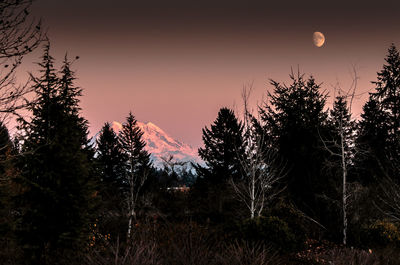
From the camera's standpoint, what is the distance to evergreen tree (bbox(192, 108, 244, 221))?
1001 inches

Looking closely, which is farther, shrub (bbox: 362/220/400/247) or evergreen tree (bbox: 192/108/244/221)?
evergreen tree (bbox: 192/108/244/221)

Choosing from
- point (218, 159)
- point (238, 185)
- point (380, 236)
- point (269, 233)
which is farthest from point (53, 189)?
point (218, 159)

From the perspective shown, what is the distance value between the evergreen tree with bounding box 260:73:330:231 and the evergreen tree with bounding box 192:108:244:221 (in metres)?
6.50

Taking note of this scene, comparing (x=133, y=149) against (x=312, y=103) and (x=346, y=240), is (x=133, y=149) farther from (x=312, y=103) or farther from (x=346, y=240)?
(x=346, y=240)

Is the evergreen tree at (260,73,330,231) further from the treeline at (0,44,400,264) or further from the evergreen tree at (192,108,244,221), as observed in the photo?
the evergreen tree at (192,108,244,221)

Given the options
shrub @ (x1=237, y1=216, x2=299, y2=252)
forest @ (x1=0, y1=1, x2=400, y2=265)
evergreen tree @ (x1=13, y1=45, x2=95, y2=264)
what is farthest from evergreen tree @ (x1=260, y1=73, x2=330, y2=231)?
evergreen tree @ (x1=13, y1=45, x2=95, y2=264)

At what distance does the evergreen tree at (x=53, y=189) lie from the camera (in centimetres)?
1040

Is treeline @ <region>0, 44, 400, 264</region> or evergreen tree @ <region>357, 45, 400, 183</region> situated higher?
evergreen tree @ <region>357, 45, 400, 183</region>

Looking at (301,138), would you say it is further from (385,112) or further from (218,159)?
(385,112)

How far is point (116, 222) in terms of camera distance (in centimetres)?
1981

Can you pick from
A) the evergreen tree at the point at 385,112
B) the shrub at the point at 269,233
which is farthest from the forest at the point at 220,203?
the evergreen tree at the point at 385,112

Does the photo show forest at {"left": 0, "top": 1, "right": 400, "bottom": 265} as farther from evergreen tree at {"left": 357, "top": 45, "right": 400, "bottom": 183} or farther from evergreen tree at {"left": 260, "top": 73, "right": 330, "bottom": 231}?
evergreen tree at {"left": 357, "top": 45, "right": 400, "bottom": 183}

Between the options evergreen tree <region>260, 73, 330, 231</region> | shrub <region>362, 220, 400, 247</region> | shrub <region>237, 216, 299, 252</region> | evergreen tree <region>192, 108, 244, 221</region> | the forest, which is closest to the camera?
the forest

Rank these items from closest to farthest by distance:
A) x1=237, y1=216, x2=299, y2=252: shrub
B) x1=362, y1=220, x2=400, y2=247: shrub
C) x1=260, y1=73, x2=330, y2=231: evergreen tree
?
1. x1=237, y1=216, x2=299, y2=252: shrub
2. x1=362, y1=220, x2=400, y2=247: shrub
3. x1=260, y1=73, x2=330, y2=231: evergreen tree
